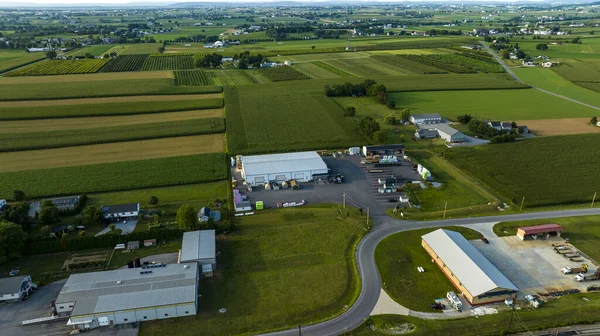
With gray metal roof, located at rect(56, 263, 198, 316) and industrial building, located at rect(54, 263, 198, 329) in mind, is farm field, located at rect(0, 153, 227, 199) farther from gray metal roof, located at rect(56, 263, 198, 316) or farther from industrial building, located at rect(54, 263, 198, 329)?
industrial building, located at rect(54, 263, 198, 329)

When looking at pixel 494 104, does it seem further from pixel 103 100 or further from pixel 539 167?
pixel 103 100

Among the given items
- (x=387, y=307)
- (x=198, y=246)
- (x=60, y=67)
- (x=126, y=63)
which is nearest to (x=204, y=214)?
(x=198, y=246)

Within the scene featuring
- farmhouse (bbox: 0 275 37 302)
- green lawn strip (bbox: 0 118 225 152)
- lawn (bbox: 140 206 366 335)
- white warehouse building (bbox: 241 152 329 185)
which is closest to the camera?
lawn (bbox: 140 206 366 335)

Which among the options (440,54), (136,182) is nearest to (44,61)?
(136,182)

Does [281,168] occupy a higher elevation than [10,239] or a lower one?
higher

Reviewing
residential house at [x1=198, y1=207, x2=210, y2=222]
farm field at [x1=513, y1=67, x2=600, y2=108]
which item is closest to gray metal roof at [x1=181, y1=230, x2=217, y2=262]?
residential house at [x1=198, y1=207, x2=210, y2=222]

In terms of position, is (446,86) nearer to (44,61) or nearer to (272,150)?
(272,150)
